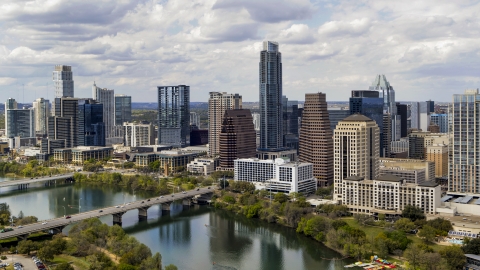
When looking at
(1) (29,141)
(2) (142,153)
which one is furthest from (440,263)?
(1) (29,141)

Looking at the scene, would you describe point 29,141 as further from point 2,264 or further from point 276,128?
point 2,264

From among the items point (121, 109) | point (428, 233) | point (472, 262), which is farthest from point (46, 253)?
point (121, 109)

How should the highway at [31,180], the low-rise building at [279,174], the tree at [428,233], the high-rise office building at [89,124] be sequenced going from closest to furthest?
the tree at [428,233] < the low-rise building at [279,174] < the highway at [31,180] < the high-rise office building at [89,124]

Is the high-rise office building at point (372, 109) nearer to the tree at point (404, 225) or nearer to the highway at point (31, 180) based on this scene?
the tree at point (404, 225)

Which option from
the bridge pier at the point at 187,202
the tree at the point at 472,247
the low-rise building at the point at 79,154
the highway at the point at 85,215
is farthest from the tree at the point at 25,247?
the low-rise building at the point at 79,154

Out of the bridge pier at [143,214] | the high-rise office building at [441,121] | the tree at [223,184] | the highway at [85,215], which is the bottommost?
the bridge pier at [143,214]

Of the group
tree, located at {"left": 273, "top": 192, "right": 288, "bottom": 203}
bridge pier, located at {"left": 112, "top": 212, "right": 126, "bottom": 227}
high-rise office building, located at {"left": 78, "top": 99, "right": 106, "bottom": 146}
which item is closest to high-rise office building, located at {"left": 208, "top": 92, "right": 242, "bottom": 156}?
high-rise office building, located at {"left": 78, "top": 99, "right": 106, "bottom": 146}

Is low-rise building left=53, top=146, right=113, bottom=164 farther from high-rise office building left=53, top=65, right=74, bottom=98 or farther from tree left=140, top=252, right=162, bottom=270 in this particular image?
Result: tree left=140, top=252, right=162, bottom=270
